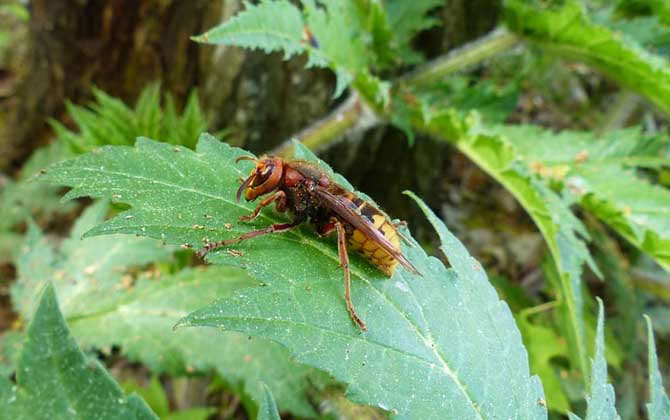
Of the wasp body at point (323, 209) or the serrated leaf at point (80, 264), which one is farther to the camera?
the serrated leaf at point (80, 264)

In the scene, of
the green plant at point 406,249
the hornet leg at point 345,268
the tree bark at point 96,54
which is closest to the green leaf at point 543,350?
the green plant at point 406,249

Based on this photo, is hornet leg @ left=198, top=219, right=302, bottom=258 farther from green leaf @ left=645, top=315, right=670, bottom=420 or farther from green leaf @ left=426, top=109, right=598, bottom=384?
green leaf @ left=426, top=109, right=598, bottom=384

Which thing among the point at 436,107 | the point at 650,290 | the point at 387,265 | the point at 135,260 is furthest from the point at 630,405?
the point at 135,260

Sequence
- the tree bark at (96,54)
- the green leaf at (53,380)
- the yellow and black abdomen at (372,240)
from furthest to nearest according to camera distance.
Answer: the tree bark at (96,54), the yellow and black abdomen at (372,240), the green leaf at (53,380)

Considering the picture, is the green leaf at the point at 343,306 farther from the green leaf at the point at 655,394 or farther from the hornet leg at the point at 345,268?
the green leaf at the point at 655,394

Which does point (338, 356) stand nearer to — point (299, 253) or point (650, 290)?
point (299, 253)

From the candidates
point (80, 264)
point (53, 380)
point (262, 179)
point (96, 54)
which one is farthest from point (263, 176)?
point (96, 54)
